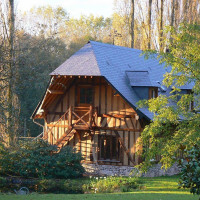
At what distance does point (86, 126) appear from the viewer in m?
23.1

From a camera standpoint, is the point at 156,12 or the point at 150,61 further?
the point at 156,12

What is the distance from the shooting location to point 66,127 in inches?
977

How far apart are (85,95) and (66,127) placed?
232 cm

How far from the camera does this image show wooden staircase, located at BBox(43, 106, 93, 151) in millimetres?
23156

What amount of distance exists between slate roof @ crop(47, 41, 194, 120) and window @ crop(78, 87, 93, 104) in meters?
1.55

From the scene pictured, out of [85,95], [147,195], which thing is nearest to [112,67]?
[85,95]

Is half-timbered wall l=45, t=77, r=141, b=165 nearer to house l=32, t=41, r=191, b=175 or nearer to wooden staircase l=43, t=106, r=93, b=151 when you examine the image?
house l=32, t=41, r=191, b=175

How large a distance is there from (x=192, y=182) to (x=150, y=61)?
754 inches

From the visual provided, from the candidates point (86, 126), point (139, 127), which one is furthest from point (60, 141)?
point (139, 127)

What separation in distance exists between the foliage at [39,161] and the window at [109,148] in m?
1.89

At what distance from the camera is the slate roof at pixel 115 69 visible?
22156mm

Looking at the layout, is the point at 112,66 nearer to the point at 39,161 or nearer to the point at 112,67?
the point at 112,67

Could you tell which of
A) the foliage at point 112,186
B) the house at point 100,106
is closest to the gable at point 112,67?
the house at point 100,106

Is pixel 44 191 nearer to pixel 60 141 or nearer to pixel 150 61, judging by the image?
pixel 60 141
